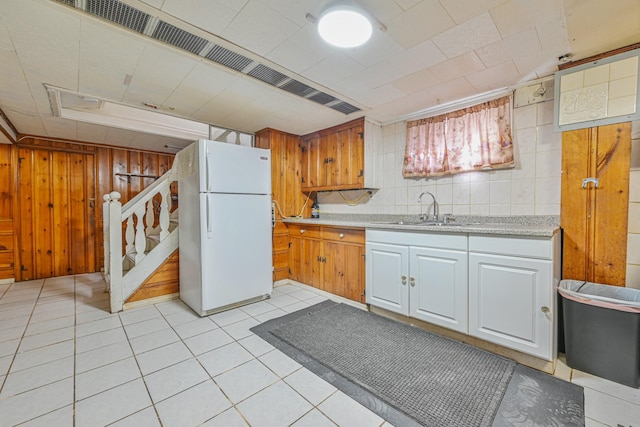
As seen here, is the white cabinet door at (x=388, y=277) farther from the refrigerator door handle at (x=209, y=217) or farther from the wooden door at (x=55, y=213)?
the wooden door at (x=55, y=213)

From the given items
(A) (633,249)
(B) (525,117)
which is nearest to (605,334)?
(A) (633,249)

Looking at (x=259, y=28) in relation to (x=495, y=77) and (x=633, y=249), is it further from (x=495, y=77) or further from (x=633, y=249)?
(x=633, y=249)

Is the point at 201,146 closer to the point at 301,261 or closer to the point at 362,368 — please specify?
the point at 301,261

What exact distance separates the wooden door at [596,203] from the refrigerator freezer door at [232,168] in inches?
107

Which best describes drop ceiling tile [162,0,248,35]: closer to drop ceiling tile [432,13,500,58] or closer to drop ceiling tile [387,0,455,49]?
drop ceiling tile [387,0,455,49]

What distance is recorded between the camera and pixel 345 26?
1522 millimetres

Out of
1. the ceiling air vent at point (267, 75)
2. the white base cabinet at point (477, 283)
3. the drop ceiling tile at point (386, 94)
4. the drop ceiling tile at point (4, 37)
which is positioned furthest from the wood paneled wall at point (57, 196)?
the white base cabinet at point (477, 283)

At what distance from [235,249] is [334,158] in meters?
1.74

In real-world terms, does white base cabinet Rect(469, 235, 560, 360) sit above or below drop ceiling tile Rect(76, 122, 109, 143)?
below

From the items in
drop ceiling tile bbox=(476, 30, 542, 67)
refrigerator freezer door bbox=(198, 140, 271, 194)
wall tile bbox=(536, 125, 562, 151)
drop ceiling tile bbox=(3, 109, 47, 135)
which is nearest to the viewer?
drop ceiling tile bbox=(476, 30, 542, 67)

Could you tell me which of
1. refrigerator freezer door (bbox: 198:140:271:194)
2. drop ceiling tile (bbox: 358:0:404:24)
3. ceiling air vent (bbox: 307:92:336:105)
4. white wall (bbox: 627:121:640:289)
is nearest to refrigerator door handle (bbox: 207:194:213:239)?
refrigerator freezer door (bbox: 198:140:271:194)

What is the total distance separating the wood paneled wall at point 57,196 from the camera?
12.5ft

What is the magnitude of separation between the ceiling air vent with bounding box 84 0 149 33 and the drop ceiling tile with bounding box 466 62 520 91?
2.38 metres

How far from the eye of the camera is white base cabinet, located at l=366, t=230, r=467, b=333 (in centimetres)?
208
